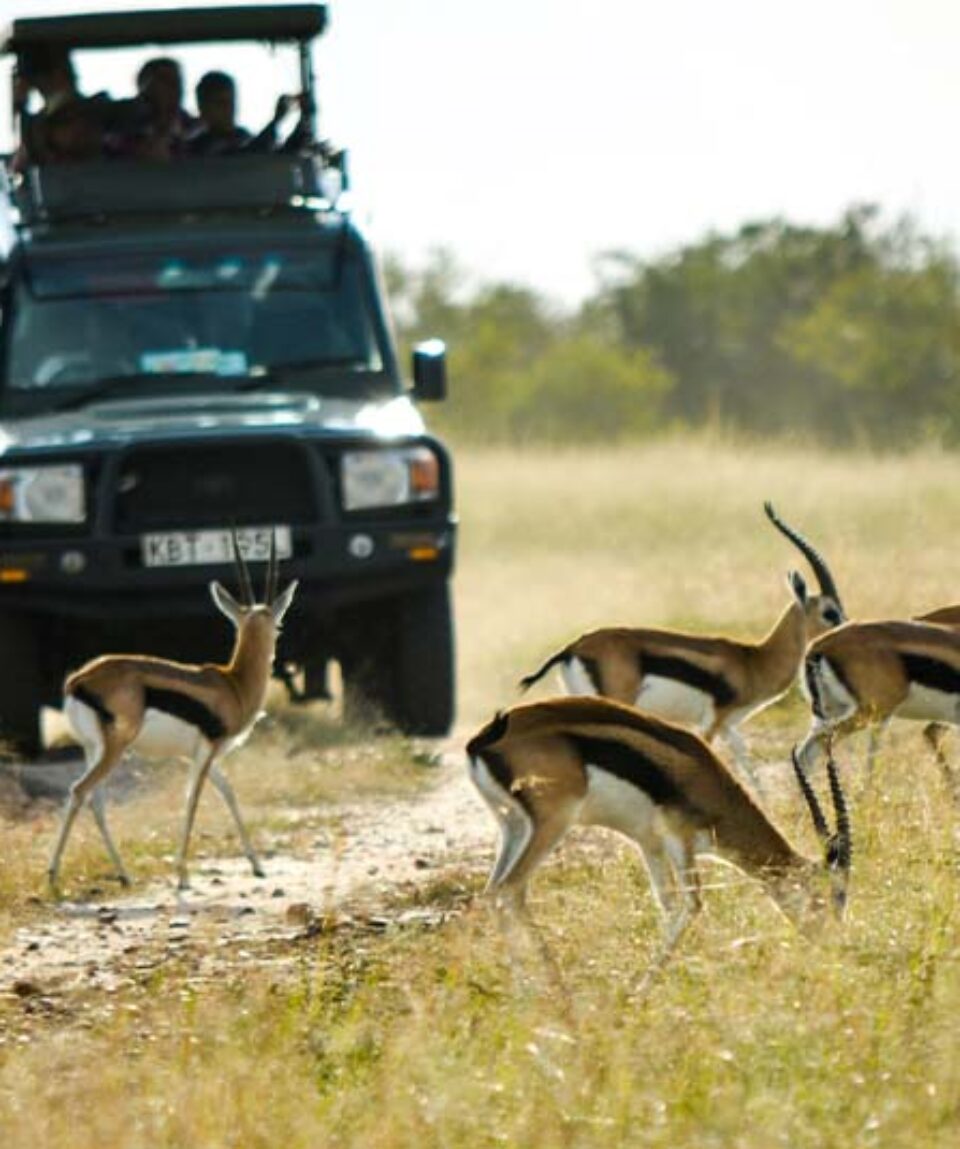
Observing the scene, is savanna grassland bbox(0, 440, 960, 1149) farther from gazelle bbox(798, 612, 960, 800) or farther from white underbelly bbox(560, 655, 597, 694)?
white underbelly bbox(560, 655, 597, 694)

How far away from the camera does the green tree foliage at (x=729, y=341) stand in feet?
145

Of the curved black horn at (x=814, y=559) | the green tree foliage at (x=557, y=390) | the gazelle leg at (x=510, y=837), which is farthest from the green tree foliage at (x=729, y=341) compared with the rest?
the gazelle leg at (x=510, y=837)

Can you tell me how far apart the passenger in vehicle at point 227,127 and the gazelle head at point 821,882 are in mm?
7230

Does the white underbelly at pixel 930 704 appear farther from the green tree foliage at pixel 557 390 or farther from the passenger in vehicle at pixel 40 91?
the green tree foliage at pixel 557 390

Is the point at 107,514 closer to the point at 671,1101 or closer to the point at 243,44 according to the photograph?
the point at 243,44

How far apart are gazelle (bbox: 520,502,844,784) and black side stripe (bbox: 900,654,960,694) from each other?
52 centimetres

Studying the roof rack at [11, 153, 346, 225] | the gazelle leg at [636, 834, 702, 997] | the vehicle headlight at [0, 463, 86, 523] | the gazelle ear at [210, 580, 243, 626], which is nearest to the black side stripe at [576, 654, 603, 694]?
the gazelle ear at [210, 580, 243, 626]

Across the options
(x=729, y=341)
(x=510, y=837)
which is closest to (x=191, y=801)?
(x=510, y=837)

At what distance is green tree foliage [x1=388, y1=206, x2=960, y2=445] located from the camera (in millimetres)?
44188

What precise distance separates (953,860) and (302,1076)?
6.56 feet

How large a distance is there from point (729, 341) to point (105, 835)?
144 ft

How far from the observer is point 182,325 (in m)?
12.3

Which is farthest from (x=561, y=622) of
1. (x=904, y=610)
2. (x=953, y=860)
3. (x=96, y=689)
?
(x=953, y=860)

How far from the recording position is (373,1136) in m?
5.46
